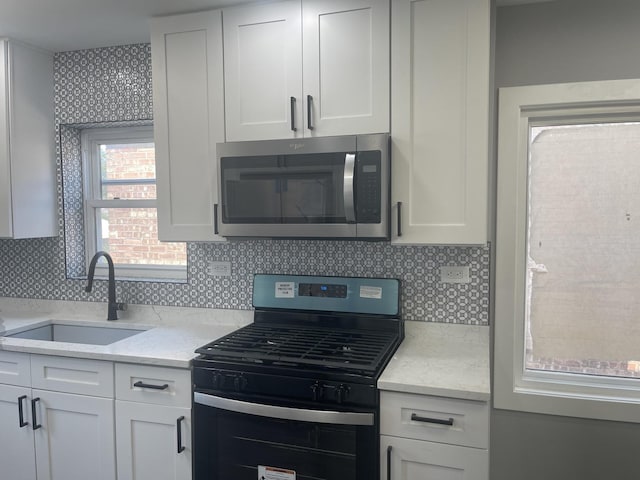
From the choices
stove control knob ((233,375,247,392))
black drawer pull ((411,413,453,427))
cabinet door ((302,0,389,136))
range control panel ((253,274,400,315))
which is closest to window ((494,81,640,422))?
range control panel ((253,274,400,315))

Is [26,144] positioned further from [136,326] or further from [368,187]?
[368,187]

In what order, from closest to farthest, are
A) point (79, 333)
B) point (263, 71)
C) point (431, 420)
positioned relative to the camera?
1. point (431, 420)
2. point (263, 71)
3. point (79, 333)

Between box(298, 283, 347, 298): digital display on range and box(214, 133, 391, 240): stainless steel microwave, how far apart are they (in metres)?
0.38

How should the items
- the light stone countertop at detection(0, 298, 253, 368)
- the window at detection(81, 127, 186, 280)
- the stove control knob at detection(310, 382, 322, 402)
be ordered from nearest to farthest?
the stove control knob at detection(310, 382, 322, 402)
the light stone countertop at detection(0, 298, 253, 368)
the window at detection(81, 127, 186, 280)

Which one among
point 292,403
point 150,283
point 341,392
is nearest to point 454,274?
point 341,392

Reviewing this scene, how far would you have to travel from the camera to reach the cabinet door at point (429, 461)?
1.62 metres

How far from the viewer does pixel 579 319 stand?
7.32 ft

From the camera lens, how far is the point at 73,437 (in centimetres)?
214

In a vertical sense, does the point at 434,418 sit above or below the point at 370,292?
below

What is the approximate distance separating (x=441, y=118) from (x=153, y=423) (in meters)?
1.66

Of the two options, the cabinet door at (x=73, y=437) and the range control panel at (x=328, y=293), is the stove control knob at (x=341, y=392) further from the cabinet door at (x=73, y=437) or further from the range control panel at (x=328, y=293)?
the cabinet door at (x=73, y=437)

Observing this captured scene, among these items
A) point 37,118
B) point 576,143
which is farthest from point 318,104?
point 37,118

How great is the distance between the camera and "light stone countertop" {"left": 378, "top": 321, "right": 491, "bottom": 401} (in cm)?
164

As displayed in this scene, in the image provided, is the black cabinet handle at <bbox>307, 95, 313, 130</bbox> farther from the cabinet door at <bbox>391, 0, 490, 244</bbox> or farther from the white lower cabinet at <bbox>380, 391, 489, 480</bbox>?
the white lower cabinet at <bbox>380, 391, 489, 480</bbox>
